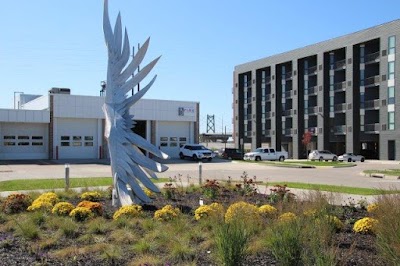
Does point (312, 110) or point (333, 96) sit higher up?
point (333, 96)

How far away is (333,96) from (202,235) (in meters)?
64.0

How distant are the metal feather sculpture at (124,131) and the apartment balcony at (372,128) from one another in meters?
54.5

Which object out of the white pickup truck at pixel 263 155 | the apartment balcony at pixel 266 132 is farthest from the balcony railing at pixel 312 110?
the white pickup truck at pixel 263 155

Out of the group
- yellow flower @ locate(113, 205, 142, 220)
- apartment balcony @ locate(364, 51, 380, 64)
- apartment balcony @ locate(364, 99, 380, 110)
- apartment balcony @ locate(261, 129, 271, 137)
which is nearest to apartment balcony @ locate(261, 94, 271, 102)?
apartment balcony @ locate(261, 129, 271, 137)

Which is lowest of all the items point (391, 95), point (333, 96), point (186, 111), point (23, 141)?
point (23, 141)

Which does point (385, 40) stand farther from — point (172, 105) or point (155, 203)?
point (155, 203)

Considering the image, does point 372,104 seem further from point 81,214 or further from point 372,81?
point 81,214

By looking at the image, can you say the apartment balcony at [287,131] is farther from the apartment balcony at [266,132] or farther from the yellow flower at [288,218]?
the yellow flower at [288,218]

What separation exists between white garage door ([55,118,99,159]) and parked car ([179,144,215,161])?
871cm

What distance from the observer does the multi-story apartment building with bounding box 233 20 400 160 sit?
6006 cm

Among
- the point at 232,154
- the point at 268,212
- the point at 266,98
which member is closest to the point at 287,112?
the point at 266,98

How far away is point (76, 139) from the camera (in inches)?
1907

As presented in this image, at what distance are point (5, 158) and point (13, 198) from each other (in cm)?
3667

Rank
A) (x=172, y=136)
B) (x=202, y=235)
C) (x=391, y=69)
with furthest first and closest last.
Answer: (x=391, y=69)
(x=172, y=136)
(x=202, y=235)
